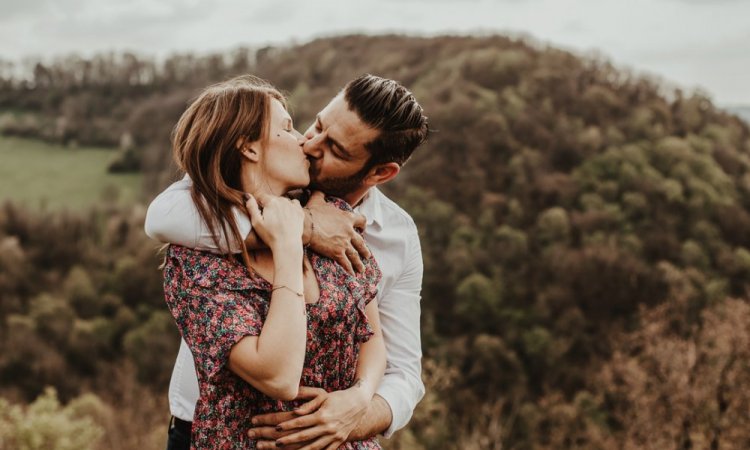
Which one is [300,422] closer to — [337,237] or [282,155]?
[337,237]

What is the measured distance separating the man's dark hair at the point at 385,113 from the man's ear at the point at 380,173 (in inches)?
0.7

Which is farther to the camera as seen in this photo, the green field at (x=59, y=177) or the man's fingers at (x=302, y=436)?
the green field at (x=59, y=177)

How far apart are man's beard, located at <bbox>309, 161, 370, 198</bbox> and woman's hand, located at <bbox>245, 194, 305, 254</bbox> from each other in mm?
379

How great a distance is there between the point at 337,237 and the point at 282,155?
0.31 metres

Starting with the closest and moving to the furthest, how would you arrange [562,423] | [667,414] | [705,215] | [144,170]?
1. [667,414]
2. [562,423]
3. [705,215]
4. [144,170]

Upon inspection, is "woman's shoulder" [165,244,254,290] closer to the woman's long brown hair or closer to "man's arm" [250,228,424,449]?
the woman's long brown hair

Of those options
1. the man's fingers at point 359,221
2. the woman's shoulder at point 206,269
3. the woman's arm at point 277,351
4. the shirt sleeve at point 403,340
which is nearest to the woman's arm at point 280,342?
the woman's arm at point 277,351

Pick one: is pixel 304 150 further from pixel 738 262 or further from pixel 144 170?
pixel 144 170

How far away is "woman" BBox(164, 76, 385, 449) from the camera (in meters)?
1.68

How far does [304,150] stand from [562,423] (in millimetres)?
27302

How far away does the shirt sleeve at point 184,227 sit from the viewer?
5.83ft

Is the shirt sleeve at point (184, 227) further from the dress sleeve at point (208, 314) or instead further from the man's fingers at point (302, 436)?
the man's fingers at point (302, 436)

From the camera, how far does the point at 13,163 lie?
156 ft

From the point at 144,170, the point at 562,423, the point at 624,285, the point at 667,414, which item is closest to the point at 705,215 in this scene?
the point at 624,285
